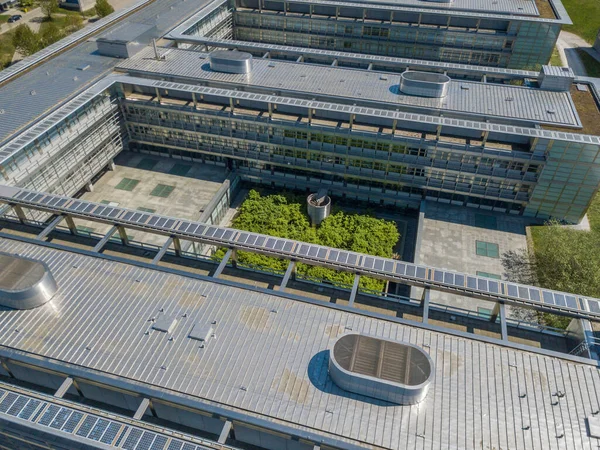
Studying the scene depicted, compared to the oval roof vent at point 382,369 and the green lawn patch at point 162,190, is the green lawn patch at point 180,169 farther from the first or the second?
the oval roof vent at point 382,369

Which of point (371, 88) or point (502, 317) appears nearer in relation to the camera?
point (502, 317)

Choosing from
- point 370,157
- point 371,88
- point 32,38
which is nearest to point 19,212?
point 370,157

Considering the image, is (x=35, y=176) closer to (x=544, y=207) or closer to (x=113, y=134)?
(x=113, y=134)

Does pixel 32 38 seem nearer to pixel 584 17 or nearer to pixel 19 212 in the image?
pixel 19 212

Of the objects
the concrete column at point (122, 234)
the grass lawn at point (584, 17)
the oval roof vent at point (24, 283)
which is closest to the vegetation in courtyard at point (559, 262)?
the concrete column at point (122, 234)

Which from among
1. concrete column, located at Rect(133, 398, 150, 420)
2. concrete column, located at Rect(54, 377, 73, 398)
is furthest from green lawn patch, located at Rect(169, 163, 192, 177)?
concrete column, located at Rect(133, 398, 150, 420)

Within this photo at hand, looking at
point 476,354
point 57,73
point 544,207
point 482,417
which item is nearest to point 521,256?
point 544,207
